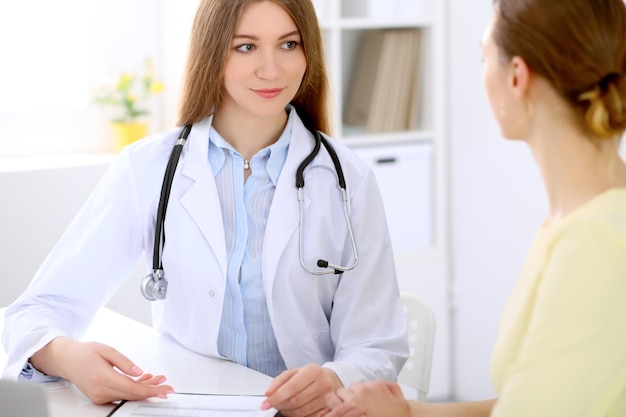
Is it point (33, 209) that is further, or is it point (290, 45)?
point (33, 209)

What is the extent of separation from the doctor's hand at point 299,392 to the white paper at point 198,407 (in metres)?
0.02

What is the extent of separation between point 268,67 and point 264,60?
0.02 m

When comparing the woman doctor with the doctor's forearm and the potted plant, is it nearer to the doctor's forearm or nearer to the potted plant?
the doctor's forearm

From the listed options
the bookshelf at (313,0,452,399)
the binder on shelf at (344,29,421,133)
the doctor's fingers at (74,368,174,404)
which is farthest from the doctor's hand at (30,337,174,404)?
the binder on shelf at (344,29,421,133)

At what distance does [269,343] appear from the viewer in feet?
5.75

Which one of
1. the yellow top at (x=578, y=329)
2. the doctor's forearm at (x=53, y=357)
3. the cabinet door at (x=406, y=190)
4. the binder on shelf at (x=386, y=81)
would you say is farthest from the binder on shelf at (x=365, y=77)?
the yellow top at (x=578, y=329)

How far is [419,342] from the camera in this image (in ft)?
6.50

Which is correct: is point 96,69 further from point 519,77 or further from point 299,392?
point 519,77

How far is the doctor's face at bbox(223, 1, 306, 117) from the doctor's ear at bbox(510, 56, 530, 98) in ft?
2.05

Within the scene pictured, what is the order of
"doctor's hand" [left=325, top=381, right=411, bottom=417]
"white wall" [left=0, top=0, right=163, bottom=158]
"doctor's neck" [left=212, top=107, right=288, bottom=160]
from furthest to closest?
"white wall" [left=0, top=0, right=163, bottom=158]
"doctor's neck" [left=212, top=107, right=288, bottom=160]
"doctor's hand" [left=325, top=381, right=411, bottom=417]

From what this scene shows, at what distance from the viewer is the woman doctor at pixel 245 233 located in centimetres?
169

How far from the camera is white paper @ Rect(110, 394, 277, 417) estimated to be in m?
1.37

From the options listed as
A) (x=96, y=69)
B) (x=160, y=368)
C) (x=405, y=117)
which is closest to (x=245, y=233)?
(x=160, y=368)

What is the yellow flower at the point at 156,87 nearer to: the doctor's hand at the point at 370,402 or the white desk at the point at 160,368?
the white desk at the point at 160,368
